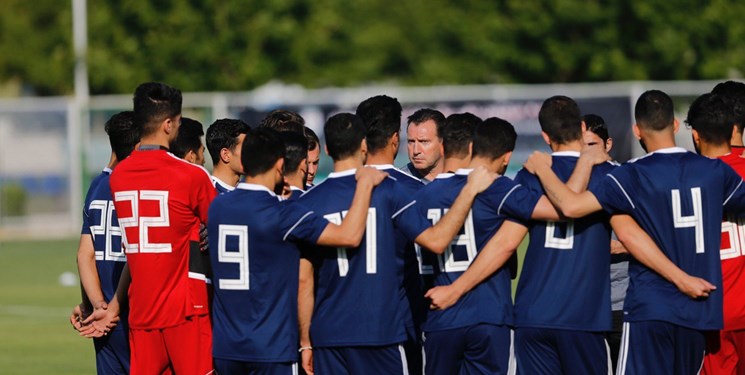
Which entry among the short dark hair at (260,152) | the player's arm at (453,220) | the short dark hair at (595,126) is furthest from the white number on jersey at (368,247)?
the short dark hair at (595,126)

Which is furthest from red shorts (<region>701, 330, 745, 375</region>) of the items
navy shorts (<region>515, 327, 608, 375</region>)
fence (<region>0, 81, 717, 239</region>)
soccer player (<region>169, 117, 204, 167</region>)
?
fence (<region>0, 81, 717, 239</region>)

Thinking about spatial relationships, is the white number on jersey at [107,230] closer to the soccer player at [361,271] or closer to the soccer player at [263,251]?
the soccer player at [263,251]

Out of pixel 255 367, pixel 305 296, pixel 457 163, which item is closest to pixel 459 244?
pixel 457 163

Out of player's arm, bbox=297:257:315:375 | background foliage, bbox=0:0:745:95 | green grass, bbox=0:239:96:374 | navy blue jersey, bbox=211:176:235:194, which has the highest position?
background foliage, bbox=0:0:745:95

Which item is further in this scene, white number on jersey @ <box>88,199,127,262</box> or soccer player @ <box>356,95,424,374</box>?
white number on jersey @ <box>88,199,127,262</box>

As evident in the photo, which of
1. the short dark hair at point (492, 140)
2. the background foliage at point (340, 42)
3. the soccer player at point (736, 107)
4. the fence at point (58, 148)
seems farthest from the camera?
the background foliage at point (340, 42)

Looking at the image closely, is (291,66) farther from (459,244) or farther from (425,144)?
(459,244)

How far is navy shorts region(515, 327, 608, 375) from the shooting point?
809 cm

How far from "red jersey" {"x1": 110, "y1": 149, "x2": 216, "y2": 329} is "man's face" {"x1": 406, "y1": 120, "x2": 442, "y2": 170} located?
1.95 meters

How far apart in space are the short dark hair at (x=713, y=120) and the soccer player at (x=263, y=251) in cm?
218

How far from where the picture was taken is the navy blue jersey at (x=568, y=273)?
8078mm

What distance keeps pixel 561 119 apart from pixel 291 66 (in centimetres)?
3629

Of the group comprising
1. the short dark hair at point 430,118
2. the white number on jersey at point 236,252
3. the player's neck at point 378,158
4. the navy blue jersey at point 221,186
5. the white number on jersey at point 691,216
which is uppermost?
the short dark hair at point 430,118

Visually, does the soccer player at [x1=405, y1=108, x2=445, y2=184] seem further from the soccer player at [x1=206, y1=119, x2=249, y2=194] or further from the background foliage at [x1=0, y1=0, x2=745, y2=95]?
the background foliage at [x1=0, y1=0, x2=745, y2=95]
